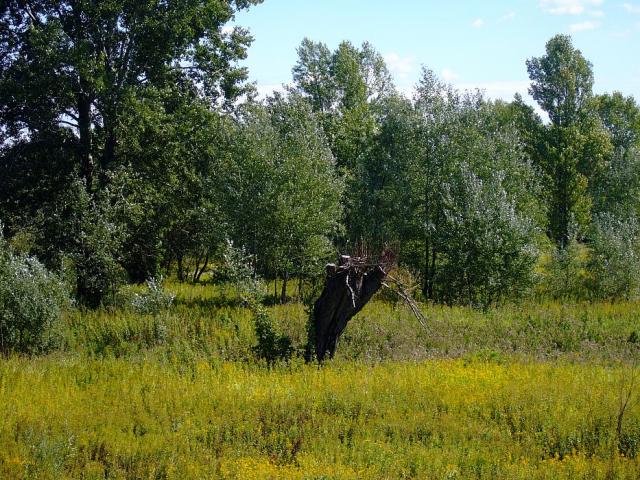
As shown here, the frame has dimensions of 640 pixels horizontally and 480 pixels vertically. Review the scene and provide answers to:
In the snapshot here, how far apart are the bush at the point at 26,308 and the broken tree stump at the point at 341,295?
6.44m

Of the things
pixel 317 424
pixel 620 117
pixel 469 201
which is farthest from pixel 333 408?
pixel 620 117

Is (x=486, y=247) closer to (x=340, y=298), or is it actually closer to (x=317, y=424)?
(x=340, y=298)

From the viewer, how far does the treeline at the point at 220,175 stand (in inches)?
815

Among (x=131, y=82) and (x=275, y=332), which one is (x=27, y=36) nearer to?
(x=131, y=82)

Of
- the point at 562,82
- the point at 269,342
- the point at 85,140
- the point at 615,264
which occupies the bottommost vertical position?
the point at 269,342

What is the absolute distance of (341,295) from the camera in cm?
1342

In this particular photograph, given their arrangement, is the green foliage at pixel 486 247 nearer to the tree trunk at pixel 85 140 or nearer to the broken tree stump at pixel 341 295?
the broken tree stump at pixel 341 295

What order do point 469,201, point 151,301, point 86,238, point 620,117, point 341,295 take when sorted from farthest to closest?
1. point 620,117
2. point 469,201
3. point 86,238
4. point 151,301
5. point 341,295

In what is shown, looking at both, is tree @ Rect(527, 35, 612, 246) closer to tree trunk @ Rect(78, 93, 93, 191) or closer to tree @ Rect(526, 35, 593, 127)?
tree @ Rect(526, 35, 593, 127)

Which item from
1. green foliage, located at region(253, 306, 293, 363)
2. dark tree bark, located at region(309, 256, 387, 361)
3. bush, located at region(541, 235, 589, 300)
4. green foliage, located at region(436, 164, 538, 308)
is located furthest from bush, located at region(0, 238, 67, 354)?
bush, located at region(541, 235, 589, 300)

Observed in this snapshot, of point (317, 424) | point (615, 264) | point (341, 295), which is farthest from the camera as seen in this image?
point (615, 264)

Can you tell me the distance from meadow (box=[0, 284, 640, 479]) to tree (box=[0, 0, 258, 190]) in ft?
27.7

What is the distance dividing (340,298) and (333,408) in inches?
138

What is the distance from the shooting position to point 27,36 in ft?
68.1
